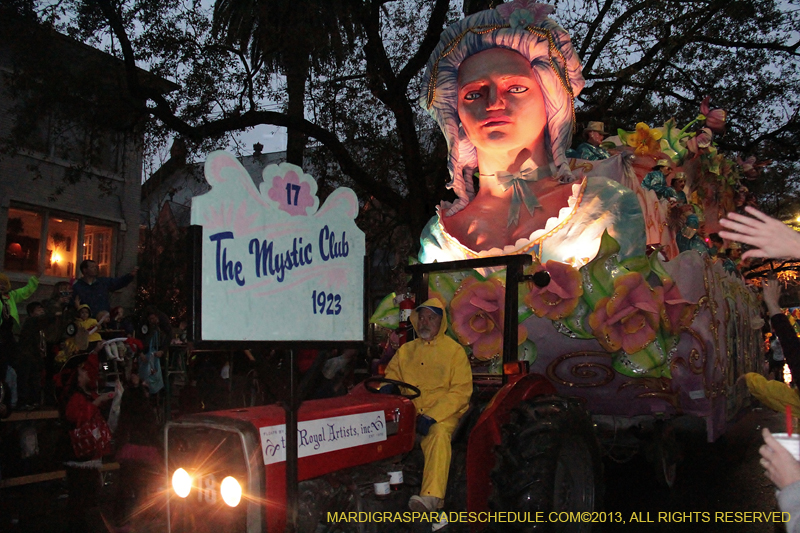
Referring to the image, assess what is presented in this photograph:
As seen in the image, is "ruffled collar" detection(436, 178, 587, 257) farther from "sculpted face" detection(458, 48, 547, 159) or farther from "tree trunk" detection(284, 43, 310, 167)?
"tree trunk" detection(284, 43, 310, 167)

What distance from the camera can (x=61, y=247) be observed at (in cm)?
1652

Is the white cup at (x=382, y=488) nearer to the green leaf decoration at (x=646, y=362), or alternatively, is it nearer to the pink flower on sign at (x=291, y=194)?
the pink flower on sign at (x=291, y=194)

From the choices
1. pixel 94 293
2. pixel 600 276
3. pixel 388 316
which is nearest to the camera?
pixel 600 276

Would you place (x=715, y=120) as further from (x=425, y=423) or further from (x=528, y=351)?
(x=425, y=423)

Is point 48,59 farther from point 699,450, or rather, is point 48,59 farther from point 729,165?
point 699,450

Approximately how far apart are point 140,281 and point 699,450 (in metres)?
21.5

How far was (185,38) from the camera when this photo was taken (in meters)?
11.9

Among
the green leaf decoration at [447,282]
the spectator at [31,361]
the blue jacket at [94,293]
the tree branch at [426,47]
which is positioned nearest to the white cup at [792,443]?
the green leaf decoration at [447,282]

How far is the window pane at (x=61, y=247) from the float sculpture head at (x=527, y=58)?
41.4 ft

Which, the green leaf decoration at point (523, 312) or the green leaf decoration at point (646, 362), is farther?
the green leaf decoration at point (523, 312)

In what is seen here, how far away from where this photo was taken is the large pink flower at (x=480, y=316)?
213 inches

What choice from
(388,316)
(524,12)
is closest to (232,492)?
(388,316)

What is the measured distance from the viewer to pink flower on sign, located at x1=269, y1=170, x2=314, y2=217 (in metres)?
3.23

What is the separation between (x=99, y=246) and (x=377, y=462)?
1566 cm
